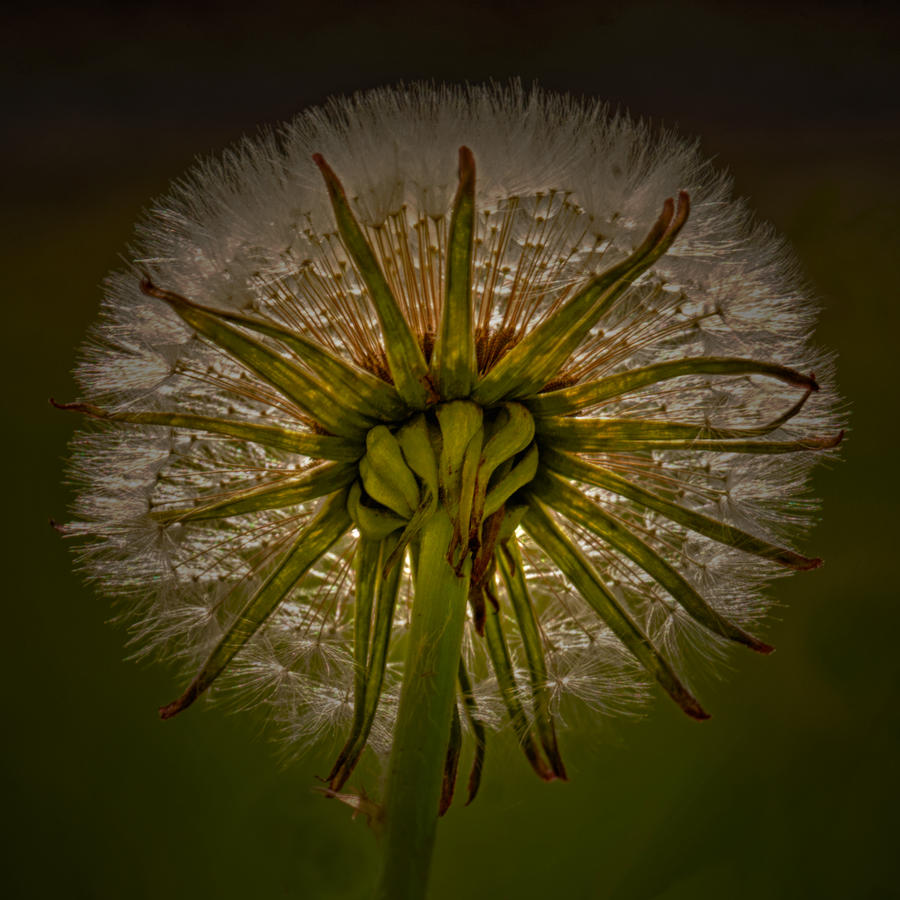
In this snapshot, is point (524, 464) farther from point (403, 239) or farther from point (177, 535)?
point (177, 535)

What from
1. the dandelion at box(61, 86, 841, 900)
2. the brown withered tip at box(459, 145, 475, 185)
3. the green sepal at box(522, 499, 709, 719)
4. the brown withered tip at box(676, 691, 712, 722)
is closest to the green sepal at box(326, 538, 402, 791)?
the dandelion at box(61, 86, 841, 900)

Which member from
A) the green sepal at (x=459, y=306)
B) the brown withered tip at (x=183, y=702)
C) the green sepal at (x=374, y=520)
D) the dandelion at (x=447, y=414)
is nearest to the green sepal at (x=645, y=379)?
the dandelion at (x=447, y=414)

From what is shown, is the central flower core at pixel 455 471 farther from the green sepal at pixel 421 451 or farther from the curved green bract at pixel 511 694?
the curved green bract at pixel 511 694

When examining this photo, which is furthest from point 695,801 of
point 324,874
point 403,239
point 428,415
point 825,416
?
point 403,239

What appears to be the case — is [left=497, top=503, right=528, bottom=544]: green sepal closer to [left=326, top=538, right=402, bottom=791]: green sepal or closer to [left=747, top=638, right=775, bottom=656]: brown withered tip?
[left=326, top=538, right=402, bottom=791]: green sepal

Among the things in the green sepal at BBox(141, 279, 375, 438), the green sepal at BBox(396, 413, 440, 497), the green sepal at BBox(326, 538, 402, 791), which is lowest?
the green sepal at BBox(326, 538, 402, 791)

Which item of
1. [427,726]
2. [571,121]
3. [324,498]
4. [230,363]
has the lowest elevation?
Answer: [427,726]
